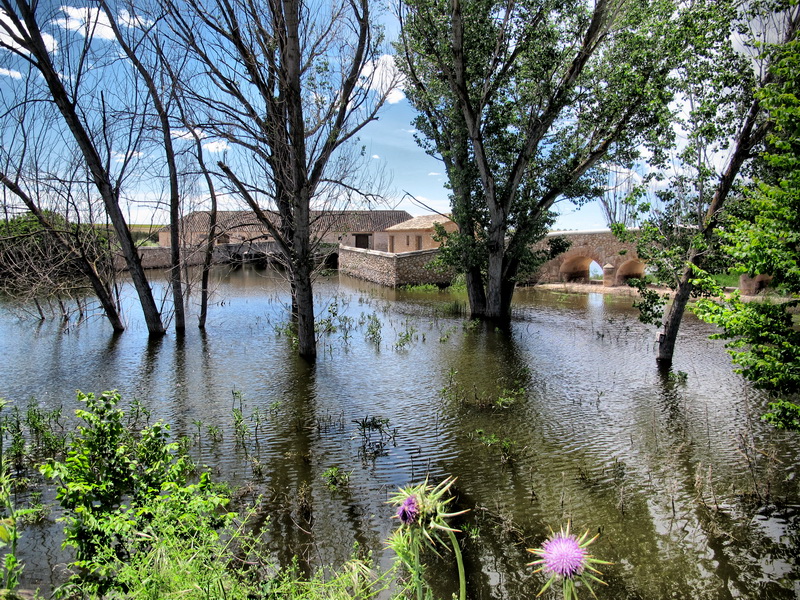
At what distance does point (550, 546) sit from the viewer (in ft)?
5.79

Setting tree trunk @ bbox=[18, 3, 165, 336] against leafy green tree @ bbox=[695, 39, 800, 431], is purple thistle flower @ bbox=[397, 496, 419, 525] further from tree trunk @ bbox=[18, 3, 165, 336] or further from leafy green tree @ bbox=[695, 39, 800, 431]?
tree trunk @ bbox=[18, 3, 165, 336]

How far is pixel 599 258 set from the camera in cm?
2436

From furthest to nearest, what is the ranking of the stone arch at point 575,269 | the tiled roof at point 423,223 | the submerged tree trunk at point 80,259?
1. the tiled roof at point 423,223
2. the stone arch at point 575,269
3. the submerged tree trunk at point 80,259

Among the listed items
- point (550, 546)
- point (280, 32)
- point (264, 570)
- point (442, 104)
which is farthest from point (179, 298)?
point (550, 546)

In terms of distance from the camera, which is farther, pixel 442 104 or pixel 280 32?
pixel 442 104

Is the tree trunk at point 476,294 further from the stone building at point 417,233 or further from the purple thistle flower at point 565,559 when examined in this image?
the stone building at point 417,233

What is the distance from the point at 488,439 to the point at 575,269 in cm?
2215

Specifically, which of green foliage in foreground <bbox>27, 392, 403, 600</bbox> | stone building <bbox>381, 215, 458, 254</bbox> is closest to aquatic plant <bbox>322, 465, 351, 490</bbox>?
green foliage in foreground <bbox>27, 392, 403, 600</bbox>

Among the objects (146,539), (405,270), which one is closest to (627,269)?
(405,270)

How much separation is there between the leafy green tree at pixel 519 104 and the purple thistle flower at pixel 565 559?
1081 centimetres

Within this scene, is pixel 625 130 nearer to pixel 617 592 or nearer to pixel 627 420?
pixel 627 420

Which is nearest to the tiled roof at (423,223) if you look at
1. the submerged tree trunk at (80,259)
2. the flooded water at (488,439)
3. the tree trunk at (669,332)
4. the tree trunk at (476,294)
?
the tree trunk at (476,294)

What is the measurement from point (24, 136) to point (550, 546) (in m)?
15.1

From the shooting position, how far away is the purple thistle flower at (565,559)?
1.64m
